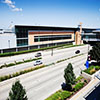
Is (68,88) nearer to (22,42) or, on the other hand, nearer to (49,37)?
(22,42)

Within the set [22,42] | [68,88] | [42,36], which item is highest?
[42,36]

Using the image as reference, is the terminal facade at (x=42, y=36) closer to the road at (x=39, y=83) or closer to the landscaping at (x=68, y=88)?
the road at (x=39, y=83)

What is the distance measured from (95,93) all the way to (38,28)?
37476 millimetres

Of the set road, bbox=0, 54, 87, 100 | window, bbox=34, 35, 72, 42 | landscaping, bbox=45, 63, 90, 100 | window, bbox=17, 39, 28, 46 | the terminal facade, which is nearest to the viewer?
landscaping, bbox=45, 63, 90, 100

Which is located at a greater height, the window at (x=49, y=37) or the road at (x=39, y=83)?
the window at (x=49, y=37)

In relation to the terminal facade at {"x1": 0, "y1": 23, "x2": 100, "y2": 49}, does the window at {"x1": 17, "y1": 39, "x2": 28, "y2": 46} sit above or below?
below

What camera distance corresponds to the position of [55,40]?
177 ft

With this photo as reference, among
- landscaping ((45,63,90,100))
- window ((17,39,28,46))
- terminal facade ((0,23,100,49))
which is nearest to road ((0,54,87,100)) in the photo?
landscaping ((45,63,90,100))

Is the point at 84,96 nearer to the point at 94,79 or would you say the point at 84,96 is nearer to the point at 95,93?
the point at 95,93

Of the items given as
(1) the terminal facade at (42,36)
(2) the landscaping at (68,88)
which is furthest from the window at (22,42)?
(2) the landscaping at (68,88)

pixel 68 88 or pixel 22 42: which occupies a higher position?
pixel 22 42

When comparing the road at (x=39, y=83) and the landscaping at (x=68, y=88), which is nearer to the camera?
the landscaping at (x=68, y=88)

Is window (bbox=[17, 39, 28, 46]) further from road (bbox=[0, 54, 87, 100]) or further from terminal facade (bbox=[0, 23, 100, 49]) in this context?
road (bbox=[0, 54, 87, 100])

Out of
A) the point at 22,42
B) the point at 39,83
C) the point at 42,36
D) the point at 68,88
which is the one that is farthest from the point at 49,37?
the point at 68,88
